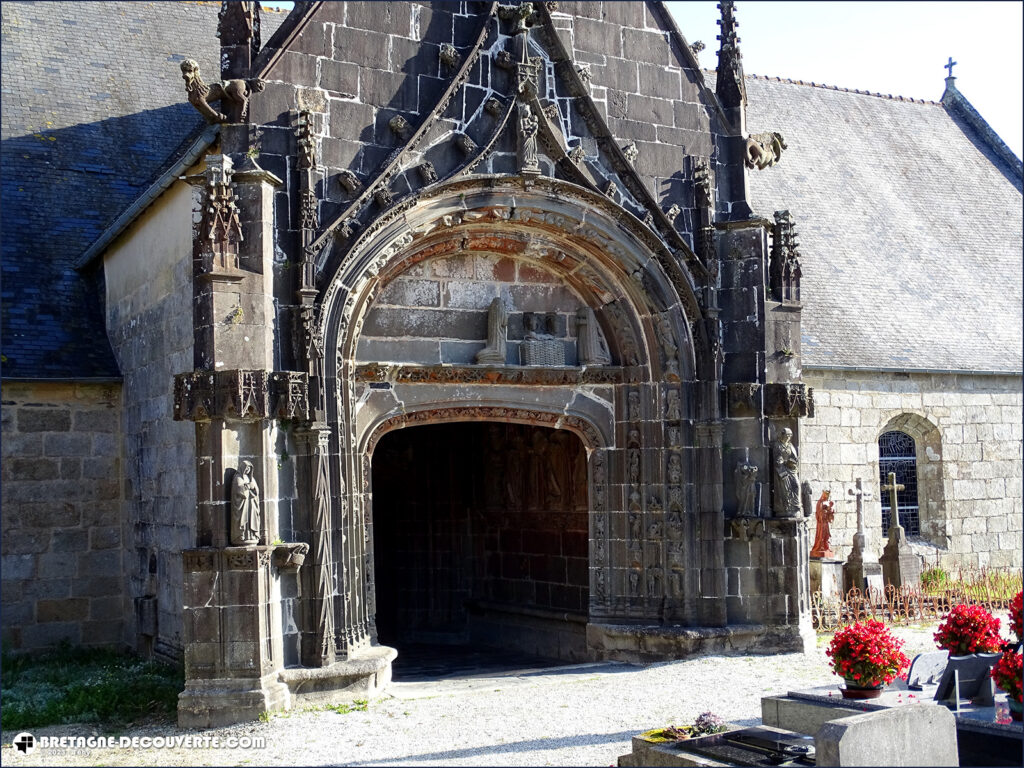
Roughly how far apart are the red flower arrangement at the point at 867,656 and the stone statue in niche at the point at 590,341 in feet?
15.2

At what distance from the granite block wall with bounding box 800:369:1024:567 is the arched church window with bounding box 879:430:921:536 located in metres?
0.11

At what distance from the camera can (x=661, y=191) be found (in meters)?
12.5

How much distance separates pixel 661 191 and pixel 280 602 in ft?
18.8

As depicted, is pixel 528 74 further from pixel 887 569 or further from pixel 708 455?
pixel 887 569

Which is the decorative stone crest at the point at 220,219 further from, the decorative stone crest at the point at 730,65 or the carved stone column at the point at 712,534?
the decorative stone crest at the point at 730,65

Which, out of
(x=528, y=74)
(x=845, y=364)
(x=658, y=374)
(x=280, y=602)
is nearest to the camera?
(x=280, y=602)

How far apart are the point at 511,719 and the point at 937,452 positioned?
1141cm

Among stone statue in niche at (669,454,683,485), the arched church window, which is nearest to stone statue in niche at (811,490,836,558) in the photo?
the arched church window

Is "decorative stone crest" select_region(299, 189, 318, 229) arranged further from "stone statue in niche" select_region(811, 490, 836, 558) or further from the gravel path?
"stone statue in niche" select_region(811, 490, 836, 558)

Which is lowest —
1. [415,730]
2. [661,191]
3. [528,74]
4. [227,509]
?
[415,730]

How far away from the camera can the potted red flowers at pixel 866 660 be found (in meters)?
8.47

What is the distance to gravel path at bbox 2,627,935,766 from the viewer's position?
8.67 m

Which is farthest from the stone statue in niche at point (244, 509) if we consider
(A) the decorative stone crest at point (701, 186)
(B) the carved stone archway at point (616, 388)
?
(A) the decorative stone crest at point (701, 186)

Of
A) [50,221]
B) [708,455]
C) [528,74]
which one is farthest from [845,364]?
[50,221]
